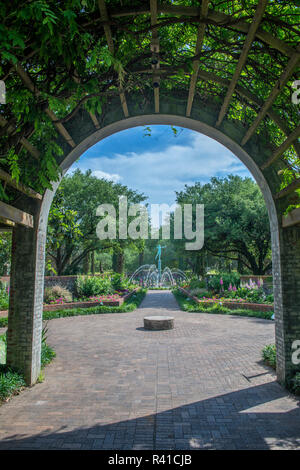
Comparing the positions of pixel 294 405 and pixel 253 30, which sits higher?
pixel 253 30

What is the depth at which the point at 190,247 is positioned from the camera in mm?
25125

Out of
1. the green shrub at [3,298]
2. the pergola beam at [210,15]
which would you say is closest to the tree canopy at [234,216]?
the green shrub at [3,298]

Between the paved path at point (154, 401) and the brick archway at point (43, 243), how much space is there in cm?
73

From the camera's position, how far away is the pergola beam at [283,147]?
14.1 feet

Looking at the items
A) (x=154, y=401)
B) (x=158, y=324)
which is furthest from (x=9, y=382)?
(x=158, y=324)

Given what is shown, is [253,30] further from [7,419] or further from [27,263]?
[7,419]

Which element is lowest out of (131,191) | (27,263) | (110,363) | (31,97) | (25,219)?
(110,363)

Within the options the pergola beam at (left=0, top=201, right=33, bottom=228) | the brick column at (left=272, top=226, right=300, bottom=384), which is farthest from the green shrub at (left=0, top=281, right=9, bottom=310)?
the brick column at (left=272, top=226, right=300, bottom=384)

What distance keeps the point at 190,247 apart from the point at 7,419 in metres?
21.6

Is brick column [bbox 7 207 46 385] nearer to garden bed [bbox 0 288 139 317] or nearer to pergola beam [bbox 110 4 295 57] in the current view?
pergola beam [bbox 110 4 295 57]

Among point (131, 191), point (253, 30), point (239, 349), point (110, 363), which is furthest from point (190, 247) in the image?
point (253, 30)

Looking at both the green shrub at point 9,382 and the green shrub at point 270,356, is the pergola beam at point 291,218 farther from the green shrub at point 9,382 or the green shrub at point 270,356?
the green shrub at point 9,382

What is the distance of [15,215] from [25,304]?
66.4 inches

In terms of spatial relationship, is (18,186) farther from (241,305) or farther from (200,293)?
(200,293)
